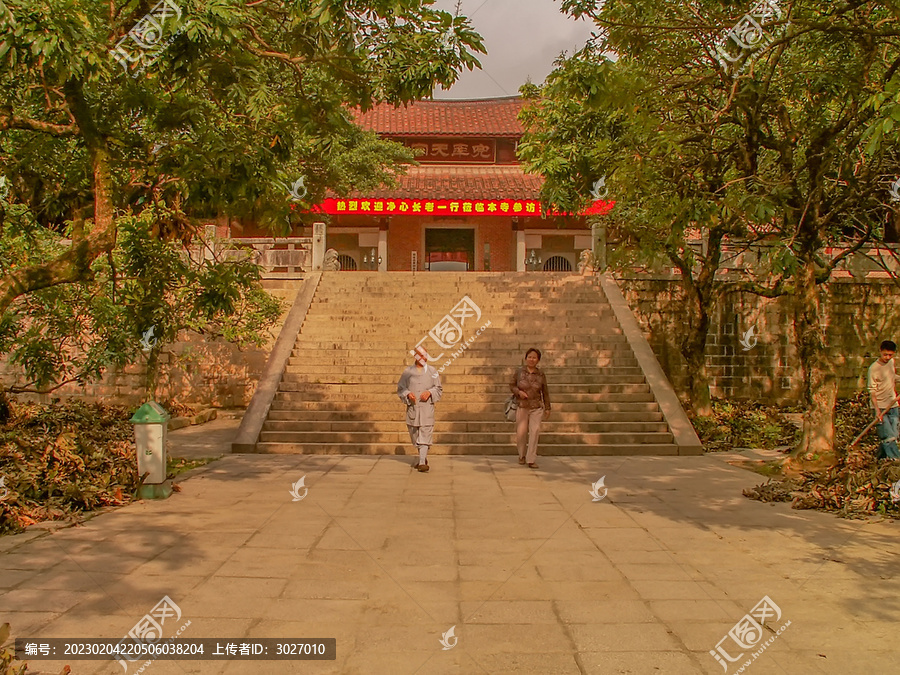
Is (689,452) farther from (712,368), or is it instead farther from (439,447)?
(712,368)

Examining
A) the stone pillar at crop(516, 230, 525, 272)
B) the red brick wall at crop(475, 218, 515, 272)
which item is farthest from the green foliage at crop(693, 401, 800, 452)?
the red brick wall at crop(475, 218, 515, 272)

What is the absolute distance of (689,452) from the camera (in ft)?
34.1

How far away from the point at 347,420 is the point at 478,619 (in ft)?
23.9

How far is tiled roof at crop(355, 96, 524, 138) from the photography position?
24.6 meters

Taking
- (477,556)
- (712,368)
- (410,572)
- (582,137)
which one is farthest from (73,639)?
(712,368)

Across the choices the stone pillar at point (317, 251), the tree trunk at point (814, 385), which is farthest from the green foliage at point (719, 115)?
the stone pillar at point (317, 251)

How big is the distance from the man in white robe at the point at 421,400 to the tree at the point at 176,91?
258cm

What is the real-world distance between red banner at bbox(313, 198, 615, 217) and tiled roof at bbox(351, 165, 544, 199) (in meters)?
0.15

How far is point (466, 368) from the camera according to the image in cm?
1266

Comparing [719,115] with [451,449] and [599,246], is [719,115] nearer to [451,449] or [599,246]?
[451,449]

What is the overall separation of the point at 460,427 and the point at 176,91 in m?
6.01

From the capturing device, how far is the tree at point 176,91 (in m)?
5.43

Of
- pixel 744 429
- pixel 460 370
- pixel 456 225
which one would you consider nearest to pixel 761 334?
pixel 744 429

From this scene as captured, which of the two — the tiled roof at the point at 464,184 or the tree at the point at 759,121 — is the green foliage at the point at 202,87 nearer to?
the tree at the point at 759,121
